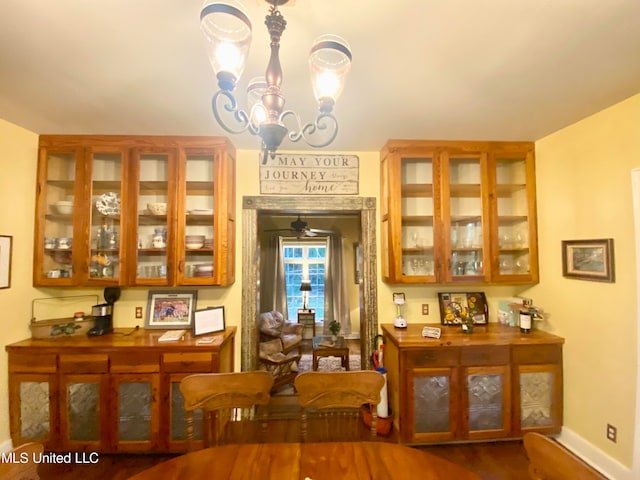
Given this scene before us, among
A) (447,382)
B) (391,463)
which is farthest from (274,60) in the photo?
(447,382)

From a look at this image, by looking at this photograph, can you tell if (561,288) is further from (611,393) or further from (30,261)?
(30,261)

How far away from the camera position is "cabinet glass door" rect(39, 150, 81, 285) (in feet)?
8.13

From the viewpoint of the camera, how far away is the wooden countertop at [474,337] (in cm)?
237

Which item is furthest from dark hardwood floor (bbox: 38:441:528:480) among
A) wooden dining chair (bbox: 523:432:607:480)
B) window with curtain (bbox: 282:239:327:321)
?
window with curtain (bbox: 282:239:327:321)

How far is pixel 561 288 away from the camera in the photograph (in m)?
2.49

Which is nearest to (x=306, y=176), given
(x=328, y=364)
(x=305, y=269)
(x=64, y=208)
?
(x=64, y=208)

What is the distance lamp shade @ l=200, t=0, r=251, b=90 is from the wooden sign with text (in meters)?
1.86

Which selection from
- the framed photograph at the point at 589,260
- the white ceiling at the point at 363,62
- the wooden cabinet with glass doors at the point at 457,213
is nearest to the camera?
the white ceiling at the point at 363,62

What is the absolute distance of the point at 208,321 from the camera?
2.61 m

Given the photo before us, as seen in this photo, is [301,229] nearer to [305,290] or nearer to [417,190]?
[305,290]

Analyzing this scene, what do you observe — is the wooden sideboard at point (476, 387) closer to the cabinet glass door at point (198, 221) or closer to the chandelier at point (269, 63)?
the cabinet glass door at point (198, 221)

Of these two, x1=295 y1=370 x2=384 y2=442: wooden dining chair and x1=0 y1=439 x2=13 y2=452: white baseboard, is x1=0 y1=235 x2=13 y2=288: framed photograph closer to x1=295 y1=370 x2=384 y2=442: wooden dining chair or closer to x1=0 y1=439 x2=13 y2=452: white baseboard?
x1=0 y1=439 x2=13 y2=452: white baseboard

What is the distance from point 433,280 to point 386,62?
5.92 feet

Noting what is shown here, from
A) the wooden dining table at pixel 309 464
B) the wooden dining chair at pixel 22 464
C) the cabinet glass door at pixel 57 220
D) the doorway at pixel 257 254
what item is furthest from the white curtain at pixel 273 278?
the wooden dining chair at pixel 22 464
